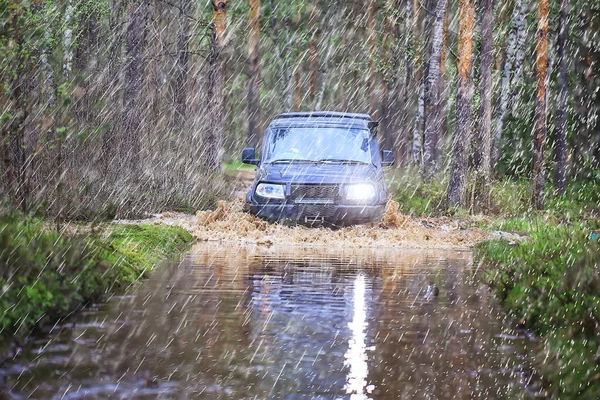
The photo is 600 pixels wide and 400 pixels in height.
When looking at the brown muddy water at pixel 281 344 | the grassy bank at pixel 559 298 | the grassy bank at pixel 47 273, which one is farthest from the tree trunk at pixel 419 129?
the grassy bank at pixel 47 273

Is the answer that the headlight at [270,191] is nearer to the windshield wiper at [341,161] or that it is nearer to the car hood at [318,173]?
the car hood at [318,173]

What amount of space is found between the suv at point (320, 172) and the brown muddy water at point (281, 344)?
549 cm

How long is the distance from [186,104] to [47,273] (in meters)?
17.6

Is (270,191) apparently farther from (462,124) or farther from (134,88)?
(462,124)

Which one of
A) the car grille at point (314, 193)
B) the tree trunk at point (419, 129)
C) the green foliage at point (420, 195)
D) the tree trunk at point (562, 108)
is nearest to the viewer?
the car grille at point (314, 193)

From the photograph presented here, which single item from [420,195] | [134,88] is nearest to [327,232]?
[134,88]

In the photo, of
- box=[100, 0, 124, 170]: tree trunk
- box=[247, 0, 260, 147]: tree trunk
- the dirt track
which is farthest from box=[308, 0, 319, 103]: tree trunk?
the dirt track

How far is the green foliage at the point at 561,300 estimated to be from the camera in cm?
647

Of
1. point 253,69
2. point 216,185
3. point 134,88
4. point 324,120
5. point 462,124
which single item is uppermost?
point 134,88

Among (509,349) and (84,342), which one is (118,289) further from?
(509,349)

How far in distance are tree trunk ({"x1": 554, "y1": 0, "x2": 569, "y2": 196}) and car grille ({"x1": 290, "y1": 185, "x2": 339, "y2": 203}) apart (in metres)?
16.2

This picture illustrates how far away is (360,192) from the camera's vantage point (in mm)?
17656

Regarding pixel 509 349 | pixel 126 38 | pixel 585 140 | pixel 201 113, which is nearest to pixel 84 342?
pixel 509 349

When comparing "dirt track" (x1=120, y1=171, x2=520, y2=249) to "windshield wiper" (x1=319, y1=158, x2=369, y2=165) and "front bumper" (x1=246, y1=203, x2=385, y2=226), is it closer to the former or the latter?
"front bumper" (x1=246, y1=203, x2=385, y2=226)
